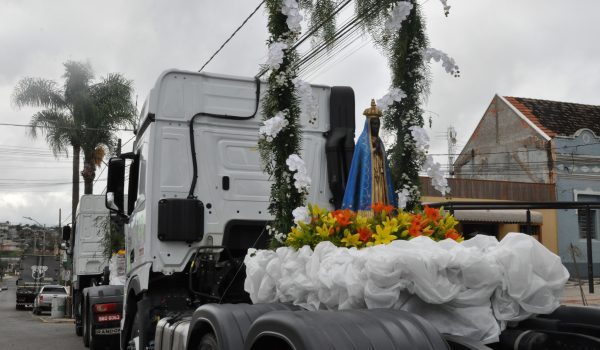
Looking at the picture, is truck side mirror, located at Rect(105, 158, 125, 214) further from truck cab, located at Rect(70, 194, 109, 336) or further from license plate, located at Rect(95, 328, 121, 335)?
truck cab, located at Rect(70, 194, 109, 336)

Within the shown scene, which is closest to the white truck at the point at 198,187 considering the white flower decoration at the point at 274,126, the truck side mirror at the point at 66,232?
the white flower decoration at the point at 274,126

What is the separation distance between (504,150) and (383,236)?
27706 millimetres

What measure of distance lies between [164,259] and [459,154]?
2895 cm

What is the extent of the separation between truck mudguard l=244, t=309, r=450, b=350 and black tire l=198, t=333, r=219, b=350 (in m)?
1.21

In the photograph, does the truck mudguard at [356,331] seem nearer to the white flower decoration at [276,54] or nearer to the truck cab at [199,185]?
the white flower decoration at [276,54]

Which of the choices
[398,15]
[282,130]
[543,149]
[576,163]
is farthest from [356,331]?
[543,149]

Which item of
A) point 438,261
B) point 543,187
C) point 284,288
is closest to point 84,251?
point 284,288

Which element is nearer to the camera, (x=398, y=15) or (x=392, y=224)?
(x=392, y=224)

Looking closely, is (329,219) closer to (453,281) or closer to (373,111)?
(453,281)

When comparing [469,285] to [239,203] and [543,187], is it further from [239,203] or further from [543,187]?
[543,187]

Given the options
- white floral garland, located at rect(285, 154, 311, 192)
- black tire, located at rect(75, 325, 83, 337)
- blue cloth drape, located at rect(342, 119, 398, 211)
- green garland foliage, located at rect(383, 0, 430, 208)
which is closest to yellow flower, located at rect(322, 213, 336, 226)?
blue cloth drape, located at rect(342, 119, 398, 211)

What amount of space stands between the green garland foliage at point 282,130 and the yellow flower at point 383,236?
5.42 feet

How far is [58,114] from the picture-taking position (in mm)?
29281

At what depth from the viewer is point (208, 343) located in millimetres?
4512
